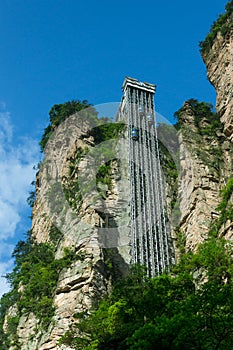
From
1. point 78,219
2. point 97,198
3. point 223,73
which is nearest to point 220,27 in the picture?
point 223,73

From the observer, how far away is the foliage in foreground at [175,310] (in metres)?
9.94

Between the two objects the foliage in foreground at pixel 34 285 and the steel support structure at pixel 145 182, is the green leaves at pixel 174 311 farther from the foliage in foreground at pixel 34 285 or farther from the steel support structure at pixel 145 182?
the foliage in foreground at pixel 34 285

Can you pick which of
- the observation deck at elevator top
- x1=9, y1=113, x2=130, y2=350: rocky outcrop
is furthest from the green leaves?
the observation deck at elevator top

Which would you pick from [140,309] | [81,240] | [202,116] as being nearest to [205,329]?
[140,309]

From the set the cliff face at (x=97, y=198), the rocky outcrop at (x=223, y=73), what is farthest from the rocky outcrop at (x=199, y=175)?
the rocky outcrop at (x=223, y=73)

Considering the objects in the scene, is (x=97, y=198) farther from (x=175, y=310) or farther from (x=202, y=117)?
(x=175, y=310)

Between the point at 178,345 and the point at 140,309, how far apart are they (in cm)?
352

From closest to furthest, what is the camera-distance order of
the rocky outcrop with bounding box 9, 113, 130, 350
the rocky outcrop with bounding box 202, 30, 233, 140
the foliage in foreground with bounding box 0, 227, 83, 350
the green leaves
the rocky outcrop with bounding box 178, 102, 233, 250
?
the green leaves
the rocky outcrop with bounding box 9, 113, 130, 350
the foliage in foreground with bounding box 0, 227, 83, 350
the rocky outcrop with bounding box 178, 102, 233, 250
the rocky outcrop with bounding box 202, 30, 233, 140

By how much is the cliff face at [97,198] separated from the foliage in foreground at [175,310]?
6.27 ft

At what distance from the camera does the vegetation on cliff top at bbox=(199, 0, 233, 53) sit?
25.9 metres

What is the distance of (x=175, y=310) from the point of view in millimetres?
11023

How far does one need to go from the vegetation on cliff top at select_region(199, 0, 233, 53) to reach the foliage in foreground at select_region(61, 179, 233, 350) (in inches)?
409

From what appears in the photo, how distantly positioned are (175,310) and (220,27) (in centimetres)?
1946

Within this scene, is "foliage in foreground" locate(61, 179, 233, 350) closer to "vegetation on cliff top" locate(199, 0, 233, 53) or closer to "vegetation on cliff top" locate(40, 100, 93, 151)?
"vegetation on cliff top" locate(199, 0, 233, 53)
